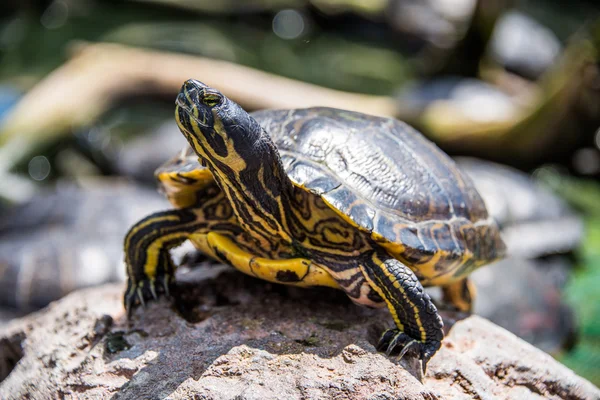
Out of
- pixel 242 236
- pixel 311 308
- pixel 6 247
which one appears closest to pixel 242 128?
pixel 242 236

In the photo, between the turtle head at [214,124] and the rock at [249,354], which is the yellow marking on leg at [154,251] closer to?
the rock at [249,354]

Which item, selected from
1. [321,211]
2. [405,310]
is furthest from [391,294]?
[321,211]

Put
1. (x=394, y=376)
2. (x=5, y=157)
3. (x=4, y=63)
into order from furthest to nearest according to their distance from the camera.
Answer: (x=4, y=63) < (x=5, y=157) < (x=394, y=376)

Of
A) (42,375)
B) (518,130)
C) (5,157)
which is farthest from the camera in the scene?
(518,130)

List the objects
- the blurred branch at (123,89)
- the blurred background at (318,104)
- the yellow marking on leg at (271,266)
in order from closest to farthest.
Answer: the yellow marking on leg at (271,266) → the blurred background at (318,104) → the blurred branch at (123,89)

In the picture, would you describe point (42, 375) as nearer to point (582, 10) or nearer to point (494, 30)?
point (494, 30)

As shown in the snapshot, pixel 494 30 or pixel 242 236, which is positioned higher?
pixel 494 30

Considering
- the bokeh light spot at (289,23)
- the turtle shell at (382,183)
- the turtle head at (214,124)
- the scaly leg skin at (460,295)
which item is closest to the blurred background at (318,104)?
the bokeh light spot at (289,23)

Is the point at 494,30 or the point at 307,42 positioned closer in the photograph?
the point at 494,30
